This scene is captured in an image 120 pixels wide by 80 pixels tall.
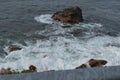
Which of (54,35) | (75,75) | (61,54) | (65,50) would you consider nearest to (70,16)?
(54,35)

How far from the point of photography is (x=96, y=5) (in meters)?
31.9

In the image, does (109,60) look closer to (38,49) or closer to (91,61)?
(91,61)

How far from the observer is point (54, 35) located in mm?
22641

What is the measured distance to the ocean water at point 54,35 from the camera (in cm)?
1742

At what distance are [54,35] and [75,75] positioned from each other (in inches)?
823

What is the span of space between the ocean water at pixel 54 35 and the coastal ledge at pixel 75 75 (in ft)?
46.4

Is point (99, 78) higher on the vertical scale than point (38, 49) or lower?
higher

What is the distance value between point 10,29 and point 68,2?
1136 cm

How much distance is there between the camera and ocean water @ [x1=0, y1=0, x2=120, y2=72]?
17.4 m

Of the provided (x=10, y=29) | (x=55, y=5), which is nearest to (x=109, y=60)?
(x=10, y=29)

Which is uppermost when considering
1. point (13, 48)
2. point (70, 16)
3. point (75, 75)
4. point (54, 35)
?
point (75, 75)

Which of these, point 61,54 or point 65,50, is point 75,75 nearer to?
point 61,54

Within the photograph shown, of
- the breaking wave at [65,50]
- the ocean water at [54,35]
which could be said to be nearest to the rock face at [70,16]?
the ocean water at [54,35]

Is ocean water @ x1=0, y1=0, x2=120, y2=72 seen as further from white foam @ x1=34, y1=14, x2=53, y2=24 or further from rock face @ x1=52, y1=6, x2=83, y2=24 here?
rock face @ x1=52, y1=6, x2=83, y2=24
